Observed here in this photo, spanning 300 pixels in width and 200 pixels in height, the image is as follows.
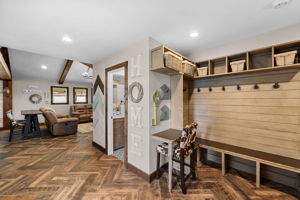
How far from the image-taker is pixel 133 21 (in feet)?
5.55

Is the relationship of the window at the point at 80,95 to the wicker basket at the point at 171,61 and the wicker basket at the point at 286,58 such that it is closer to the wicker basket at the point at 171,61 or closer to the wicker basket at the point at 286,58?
the wicker basket at the point at 171,61

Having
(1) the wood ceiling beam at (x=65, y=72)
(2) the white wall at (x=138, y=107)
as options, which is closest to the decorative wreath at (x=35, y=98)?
(1) the wood ceiling beam at (x=65, y=72)

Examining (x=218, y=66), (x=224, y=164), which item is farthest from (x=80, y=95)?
(x=224, y=164)

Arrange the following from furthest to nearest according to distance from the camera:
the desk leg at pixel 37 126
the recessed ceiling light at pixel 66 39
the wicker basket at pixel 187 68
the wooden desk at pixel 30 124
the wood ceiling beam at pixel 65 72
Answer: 1. the wood ceiling beam at pixel 65 72
2. the desk leg at pixel 37 126
3. the wooden desk at pixel 30 124
4. the wicker basket at pixel 187 68
5. the recessed ceiling light at pixel 66 39

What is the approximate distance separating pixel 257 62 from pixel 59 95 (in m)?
8.43

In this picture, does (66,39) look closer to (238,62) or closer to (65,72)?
(238,62)

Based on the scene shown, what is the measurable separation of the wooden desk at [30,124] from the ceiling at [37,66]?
206 centimetres

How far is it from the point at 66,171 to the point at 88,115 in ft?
17.3

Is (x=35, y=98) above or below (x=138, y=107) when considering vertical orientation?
above

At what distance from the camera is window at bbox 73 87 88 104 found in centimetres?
753

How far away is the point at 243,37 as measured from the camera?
7.18ft

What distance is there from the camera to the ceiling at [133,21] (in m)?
1.41

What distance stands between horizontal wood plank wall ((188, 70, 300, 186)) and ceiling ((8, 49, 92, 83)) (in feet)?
18.8

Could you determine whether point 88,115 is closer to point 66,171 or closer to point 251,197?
point 66,171
